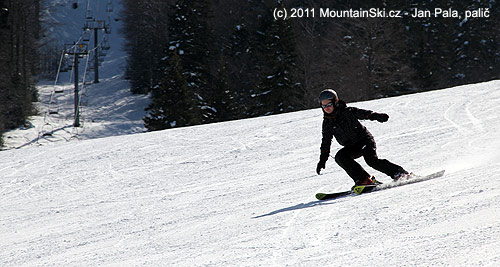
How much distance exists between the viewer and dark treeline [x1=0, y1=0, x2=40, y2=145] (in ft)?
100

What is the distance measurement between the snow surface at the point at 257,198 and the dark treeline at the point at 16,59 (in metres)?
19.0

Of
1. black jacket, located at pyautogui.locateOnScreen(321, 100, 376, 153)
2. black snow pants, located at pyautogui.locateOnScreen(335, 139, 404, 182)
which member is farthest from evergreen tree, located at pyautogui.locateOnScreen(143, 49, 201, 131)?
black snow pants, located at pyautogui.locateOnScreen(335, 139, 404, 182)

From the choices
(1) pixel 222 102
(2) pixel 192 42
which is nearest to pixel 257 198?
(1) pixel 222 102

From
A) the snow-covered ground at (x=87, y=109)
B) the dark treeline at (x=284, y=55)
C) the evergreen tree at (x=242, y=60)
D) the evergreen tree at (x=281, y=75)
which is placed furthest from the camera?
the evergreen tree at (x=242, y=60)

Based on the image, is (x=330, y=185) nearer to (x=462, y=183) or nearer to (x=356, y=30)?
(x=462, y=183)

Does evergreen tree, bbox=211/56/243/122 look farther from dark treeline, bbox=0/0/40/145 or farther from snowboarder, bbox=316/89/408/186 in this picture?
snowboarder, bbox=316/89/408/186

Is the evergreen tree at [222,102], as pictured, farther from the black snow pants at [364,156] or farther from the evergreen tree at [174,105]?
the black snow pants at [364,156]

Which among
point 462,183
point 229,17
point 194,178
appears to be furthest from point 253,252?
point 229,17

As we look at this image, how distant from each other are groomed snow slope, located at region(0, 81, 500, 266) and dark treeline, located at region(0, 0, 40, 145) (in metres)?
19.1

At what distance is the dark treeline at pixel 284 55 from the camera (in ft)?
107

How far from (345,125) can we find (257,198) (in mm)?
1540

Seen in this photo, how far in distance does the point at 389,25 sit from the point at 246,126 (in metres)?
23.5

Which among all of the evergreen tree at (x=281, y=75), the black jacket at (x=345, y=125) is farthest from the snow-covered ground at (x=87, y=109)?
the black jacket at (x=345, y=125)

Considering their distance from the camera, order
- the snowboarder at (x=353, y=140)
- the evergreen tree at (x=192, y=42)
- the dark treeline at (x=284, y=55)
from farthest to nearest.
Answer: the evergreen tree at (x=192, y=42) < the dark treeline at (x=284, y=55) < the snowboarder at (x=353, y=140)
